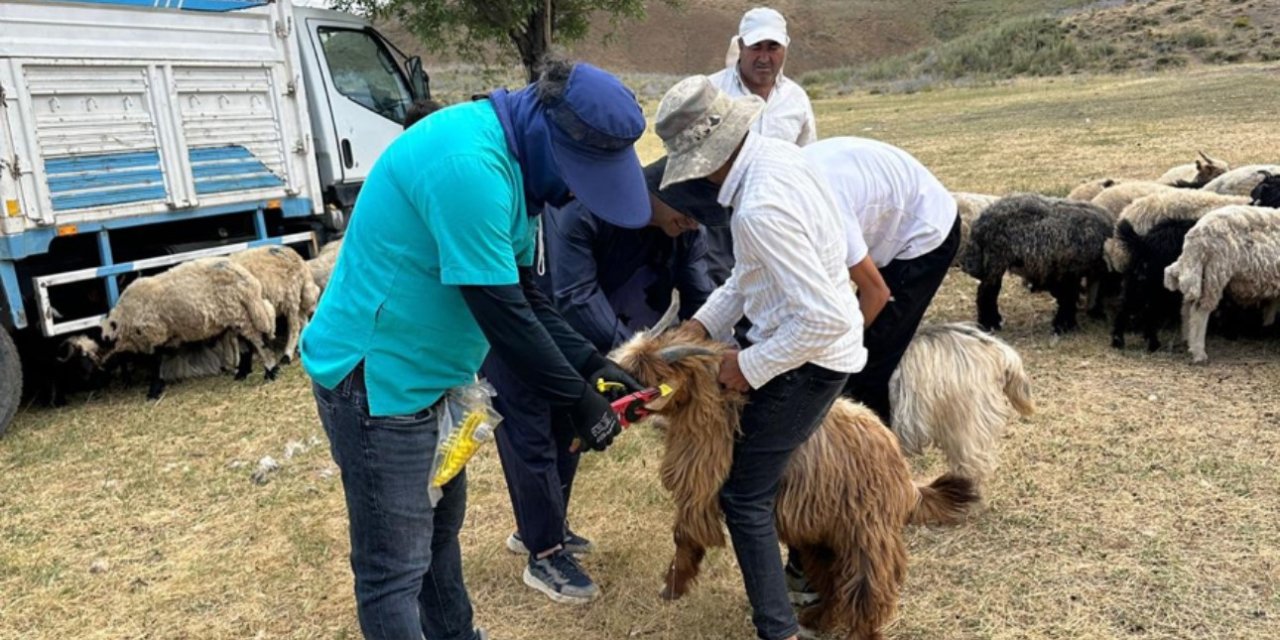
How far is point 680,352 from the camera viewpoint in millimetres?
2947

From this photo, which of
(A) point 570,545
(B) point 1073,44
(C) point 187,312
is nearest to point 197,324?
(C) point 187,312

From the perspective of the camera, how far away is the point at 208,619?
3938 mm

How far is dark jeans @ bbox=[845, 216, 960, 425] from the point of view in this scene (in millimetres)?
3896

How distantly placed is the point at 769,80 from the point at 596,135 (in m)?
2.82

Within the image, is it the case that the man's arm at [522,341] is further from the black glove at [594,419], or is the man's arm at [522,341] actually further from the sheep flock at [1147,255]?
the sheep flock at [1147,255]

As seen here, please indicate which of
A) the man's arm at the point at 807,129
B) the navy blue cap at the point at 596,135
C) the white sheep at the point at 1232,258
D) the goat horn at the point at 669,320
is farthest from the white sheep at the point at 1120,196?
the navy blue cap at the point at 596,135

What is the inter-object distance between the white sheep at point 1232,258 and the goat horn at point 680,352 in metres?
4.66

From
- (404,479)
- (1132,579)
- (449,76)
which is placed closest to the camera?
(404,479)

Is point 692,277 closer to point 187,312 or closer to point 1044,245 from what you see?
point 1044,245

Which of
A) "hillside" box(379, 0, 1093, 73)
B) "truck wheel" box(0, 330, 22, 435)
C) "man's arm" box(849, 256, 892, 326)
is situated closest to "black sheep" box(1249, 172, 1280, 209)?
"man's arm" box(849, 256, 892, 326)

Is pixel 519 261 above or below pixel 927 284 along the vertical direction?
above

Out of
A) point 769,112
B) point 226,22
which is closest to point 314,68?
point 226,22

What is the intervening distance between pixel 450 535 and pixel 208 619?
5.66ft

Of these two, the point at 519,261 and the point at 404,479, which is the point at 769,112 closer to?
the point at 519,261
